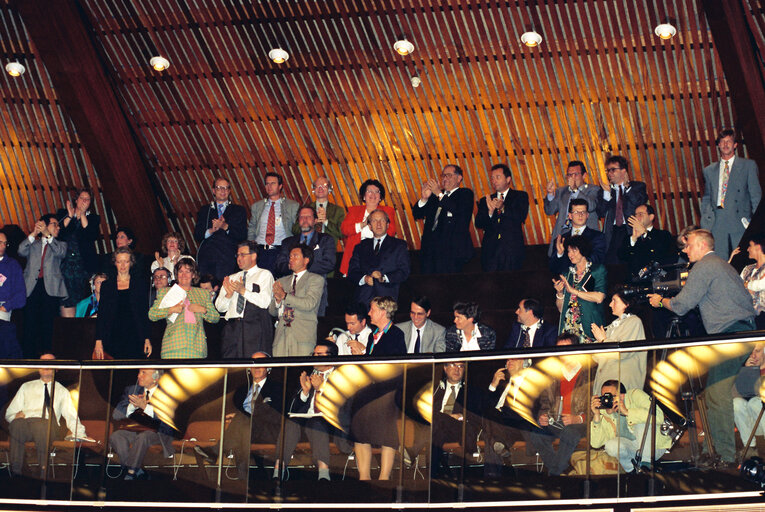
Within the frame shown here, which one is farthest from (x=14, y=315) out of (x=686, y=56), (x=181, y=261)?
(x=686, y=56)

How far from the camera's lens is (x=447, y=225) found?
1030cm

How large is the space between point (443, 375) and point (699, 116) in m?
6.26

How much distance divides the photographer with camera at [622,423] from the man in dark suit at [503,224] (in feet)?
11.9

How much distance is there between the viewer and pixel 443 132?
12.8m

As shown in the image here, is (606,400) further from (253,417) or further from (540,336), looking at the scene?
(253,417)

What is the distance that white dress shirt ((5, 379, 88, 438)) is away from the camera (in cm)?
786

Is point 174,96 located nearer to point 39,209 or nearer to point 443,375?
point 39,209

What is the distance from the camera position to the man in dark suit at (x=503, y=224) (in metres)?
10.2

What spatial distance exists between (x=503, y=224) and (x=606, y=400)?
3723 millimetres

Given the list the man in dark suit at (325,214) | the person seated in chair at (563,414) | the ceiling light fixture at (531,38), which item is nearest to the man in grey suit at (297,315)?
the man in dark suit at (325,214)

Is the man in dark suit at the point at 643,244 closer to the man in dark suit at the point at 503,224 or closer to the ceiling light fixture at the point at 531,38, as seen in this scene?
the man in dark suit at the point at 503,224

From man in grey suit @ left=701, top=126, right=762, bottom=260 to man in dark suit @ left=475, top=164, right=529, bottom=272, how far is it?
159 centimetres

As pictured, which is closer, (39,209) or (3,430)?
(3,430)

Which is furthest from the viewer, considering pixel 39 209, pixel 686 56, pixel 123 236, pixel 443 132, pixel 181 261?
pixel 39 209
